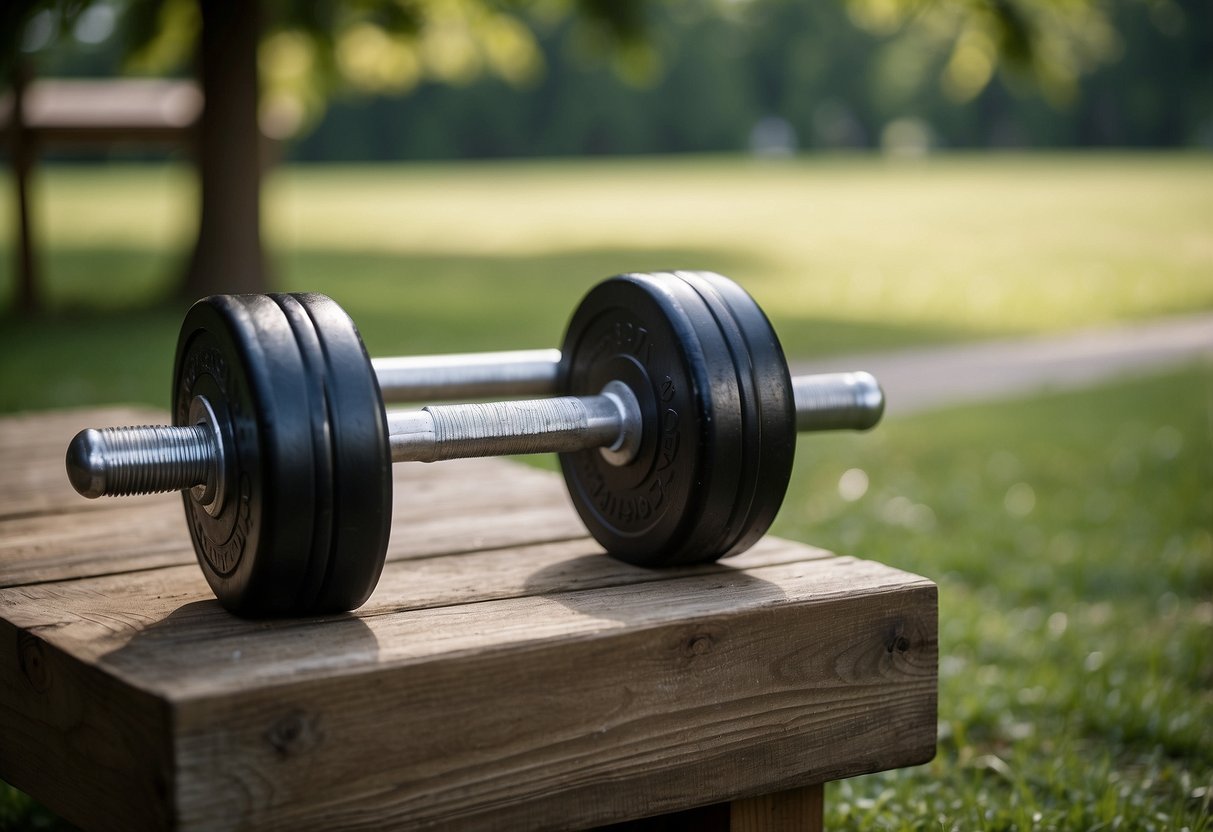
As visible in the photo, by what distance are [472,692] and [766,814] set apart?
0.58m

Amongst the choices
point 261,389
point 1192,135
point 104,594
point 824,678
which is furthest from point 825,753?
point 1192,135

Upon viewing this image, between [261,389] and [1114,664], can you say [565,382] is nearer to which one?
[261,389]

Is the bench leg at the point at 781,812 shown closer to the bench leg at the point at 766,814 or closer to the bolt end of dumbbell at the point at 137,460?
the bench leg at the point at 766,814

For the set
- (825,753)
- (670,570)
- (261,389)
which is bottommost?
(825,753)

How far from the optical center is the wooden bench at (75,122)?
34.2 ft

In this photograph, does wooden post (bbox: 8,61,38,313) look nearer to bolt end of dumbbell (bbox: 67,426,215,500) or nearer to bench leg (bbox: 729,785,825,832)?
bolt end of dumbbell (bbox: 67,426,215,500)

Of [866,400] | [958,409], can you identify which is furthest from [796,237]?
[866,400]

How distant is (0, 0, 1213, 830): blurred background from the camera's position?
331cm

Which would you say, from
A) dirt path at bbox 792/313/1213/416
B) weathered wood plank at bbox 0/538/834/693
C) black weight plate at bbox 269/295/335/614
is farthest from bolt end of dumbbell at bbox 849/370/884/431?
dirt path at bbox 792/313/1213/416

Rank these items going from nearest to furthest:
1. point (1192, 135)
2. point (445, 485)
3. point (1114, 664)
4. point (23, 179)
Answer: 1. point (445, 485)
2. point (1114, 664)
3. point (23, 179)
4. point (1192, 135)

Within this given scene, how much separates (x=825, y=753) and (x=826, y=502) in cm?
351

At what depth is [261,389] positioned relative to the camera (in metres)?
1.72

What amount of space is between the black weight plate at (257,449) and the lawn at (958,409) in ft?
4.00

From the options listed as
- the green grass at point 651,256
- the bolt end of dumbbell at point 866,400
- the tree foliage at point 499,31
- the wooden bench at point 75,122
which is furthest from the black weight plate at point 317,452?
the wooden bench at point 75,122
